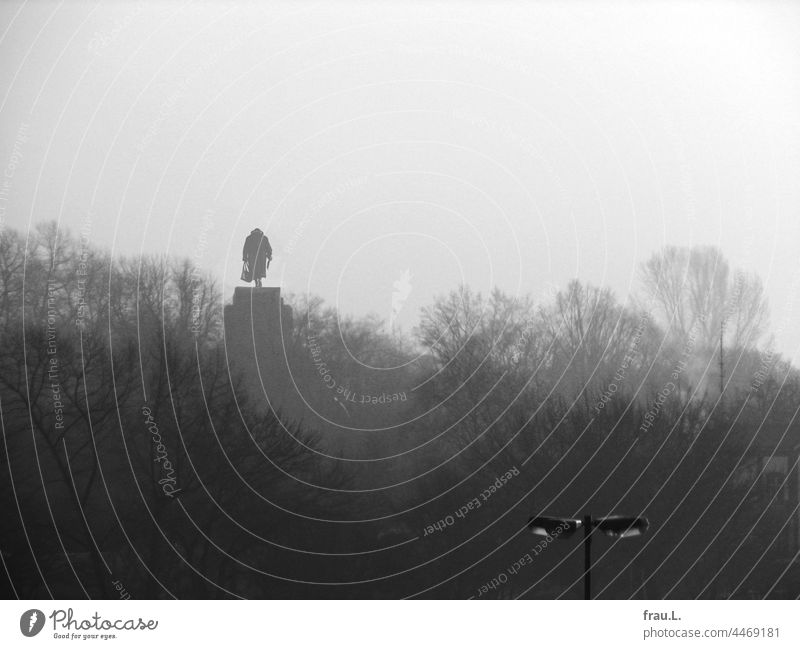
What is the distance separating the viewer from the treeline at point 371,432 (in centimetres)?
569

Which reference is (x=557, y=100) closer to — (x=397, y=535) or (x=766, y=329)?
(x=766, y=329)

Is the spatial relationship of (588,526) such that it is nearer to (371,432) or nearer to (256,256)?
(371,432)

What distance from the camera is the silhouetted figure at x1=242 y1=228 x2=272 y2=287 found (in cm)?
577

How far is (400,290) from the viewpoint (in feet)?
19.9

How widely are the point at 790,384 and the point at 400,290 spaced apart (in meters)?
2.77
